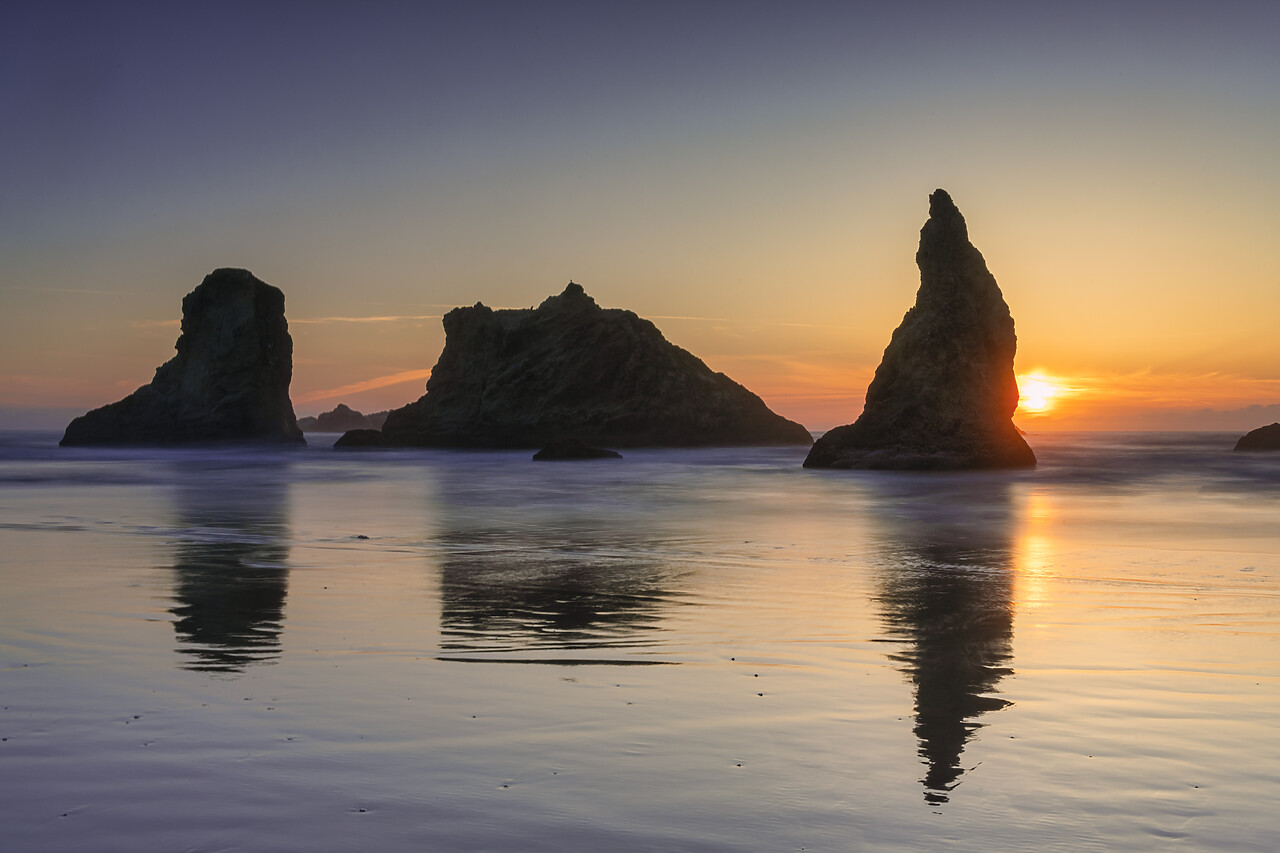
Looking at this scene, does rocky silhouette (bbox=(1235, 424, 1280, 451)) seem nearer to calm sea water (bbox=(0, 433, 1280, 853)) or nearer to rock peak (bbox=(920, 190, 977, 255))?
rock peak (bbox=(920, 190, 977, 255))

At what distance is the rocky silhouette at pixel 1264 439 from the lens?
81938 mm

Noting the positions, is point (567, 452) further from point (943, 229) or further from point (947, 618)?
point (947, 618)

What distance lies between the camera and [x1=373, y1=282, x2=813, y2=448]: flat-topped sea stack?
11725 centimetres

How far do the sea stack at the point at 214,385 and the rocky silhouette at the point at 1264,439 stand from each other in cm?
9263

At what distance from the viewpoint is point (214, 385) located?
367 feet

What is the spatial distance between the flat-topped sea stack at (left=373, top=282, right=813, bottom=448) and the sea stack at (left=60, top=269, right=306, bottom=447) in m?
15.4

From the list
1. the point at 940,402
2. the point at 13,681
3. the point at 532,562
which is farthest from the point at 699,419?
the point at 13,681

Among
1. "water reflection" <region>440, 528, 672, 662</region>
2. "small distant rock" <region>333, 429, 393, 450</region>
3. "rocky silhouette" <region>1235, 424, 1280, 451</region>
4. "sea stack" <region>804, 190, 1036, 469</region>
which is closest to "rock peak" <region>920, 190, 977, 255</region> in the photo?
"sea stack" <region>804, 190, 1036, 469</region>

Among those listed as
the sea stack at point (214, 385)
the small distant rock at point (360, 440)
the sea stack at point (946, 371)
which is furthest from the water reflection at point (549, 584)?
the sea stack at point (214, 385)

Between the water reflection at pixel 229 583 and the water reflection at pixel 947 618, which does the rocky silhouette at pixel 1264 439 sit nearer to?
the water reflection at pixel 947 618

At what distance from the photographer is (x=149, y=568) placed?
46.1ft

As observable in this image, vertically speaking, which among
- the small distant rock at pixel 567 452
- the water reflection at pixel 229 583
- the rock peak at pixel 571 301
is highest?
the rock peak at pixel 571 301

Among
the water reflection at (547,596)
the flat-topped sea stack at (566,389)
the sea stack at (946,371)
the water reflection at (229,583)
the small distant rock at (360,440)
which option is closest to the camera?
the water reflection at (229,583)

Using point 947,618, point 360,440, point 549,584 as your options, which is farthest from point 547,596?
→ point 360,440
